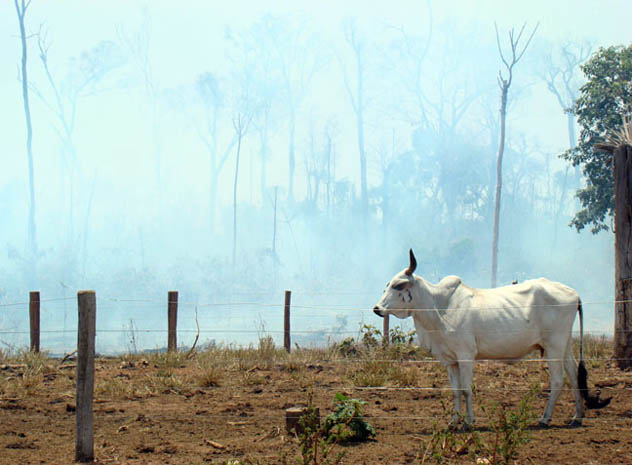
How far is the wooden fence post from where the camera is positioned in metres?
9.77

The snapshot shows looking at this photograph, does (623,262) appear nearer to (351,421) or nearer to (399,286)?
(399,286)

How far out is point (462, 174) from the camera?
5959cm

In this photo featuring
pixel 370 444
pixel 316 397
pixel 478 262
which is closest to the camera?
pixel 370 444

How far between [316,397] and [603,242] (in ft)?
167

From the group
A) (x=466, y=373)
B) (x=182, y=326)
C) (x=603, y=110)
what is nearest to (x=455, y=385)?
(x=466, y=373)


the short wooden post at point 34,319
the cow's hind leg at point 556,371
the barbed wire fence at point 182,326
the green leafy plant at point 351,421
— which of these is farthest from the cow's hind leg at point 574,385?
the short wooden post at point 34,319

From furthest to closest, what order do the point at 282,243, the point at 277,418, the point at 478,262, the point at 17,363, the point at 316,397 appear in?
1. the point at 282,243
2. the point at 478,262
3. the point at 17,363
4. the point at 316,397
5. the point at 277,418

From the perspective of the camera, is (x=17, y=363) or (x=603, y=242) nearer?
(x=17, y=363)

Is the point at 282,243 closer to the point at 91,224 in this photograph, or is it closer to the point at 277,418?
the point at 91,224

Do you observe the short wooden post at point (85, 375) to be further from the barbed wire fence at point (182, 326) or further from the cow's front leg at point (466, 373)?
the cow's front leg at point (466, 373)

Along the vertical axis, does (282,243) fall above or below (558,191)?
below

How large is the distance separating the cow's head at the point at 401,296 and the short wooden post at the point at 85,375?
9.09 ft

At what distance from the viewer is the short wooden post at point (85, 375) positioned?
5.15 metres

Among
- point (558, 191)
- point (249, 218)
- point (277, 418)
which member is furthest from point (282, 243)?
point (277, 418)
